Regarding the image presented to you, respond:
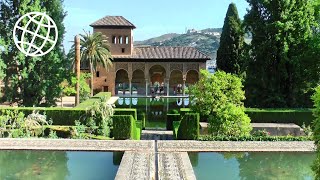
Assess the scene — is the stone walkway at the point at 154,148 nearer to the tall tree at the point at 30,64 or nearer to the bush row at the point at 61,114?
the bush row at the point at 61,114

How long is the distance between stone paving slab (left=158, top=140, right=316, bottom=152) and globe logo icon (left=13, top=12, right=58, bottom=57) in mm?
12665

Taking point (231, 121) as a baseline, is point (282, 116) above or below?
below

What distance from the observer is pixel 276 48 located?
25.5m

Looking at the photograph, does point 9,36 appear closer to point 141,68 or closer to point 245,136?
point 245,136

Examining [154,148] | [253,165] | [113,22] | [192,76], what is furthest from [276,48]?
[113,22]

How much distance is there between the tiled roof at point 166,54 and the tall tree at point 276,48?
684 inches

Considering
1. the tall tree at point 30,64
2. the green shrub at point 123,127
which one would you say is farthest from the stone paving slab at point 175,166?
the tall tree at point 30,64

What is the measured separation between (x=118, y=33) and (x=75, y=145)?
32.0 m

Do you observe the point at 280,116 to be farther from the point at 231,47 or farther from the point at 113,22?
the point at 113,22

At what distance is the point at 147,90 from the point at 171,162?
3500 centimetres

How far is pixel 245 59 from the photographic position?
26578 millimetres

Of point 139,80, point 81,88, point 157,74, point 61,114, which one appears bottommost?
point 61,114

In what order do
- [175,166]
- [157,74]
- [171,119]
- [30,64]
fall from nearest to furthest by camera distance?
[175,166] → [171,119] → [30,64] → [157,74]

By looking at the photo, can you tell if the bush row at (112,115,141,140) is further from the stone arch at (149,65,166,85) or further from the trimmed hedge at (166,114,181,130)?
the stone arch at (149,65,166,85)
